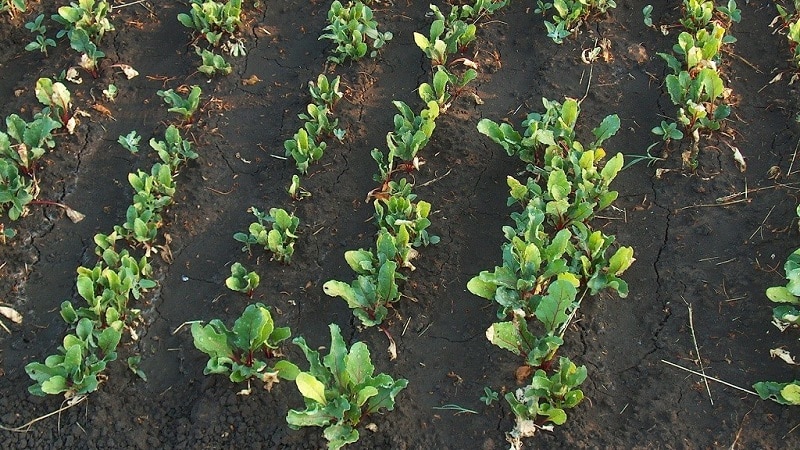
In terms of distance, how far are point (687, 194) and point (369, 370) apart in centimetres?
223

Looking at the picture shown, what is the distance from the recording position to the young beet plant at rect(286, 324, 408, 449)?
3328mm

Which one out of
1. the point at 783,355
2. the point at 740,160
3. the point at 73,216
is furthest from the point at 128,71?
the point at 783,355

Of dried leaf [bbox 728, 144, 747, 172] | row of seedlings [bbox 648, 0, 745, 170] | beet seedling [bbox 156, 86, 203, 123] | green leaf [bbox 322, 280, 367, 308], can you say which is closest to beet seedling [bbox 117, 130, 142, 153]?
beet seedling [bbox 156, 86, 203, 123]

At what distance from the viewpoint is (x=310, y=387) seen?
332 cm

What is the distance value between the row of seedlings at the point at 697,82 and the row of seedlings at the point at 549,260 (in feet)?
1.61

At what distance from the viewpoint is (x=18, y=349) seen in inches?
158

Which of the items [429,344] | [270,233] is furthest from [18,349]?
[429,344]

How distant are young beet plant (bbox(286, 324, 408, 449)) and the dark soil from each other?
197mm

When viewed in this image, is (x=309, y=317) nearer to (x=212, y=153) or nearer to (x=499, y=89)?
(x=212, y=153)

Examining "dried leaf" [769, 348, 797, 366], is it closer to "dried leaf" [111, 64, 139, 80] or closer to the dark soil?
the dark soil

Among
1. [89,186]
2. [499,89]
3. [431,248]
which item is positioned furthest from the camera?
[499,89]

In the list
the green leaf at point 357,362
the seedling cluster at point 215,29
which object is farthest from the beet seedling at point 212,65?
the green leaf at point 357,362

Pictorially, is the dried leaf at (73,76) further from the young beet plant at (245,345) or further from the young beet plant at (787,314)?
the young beet plant at (787,314)

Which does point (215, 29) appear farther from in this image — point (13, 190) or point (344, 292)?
point (344, 292)
